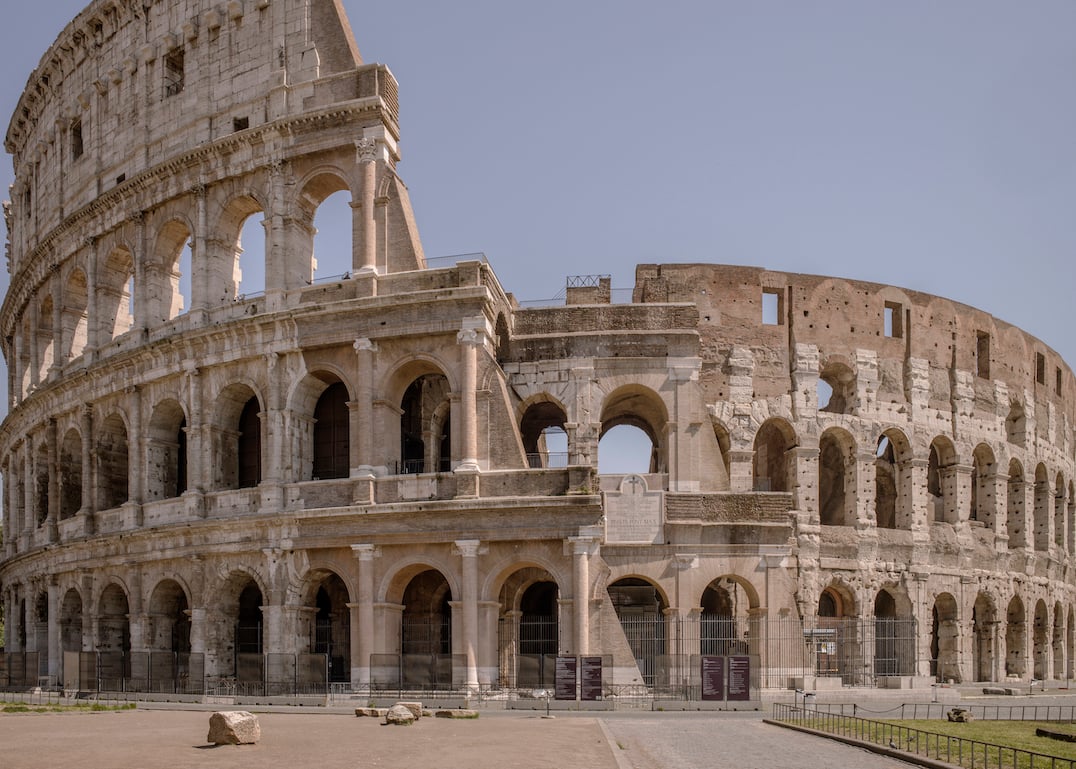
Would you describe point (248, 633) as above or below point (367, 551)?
below

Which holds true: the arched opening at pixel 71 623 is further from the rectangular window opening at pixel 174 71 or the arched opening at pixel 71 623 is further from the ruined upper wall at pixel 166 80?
the rectangular window opening at pixel 174 71

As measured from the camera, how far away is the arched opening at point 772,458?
32.6 meters

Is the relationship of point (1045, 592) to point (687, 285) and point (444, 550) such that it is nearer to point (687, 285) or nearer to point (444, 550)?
point (687, 285)

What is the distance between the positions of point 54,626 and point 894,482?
81.2ft

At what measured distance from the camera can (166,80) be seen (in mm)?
30453

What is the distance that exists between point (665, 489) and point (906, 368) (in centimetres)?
1075

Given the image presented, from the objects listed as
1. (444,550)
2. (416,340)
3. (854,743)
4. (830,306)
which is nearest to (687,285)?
(830,306)

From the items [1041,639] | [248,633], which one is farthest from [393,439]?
[1041,639]

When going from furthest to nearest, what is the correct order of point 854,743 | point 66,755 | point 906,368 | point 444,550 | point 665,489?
point 906,368
point 665,489
point 444,550
point 854,743
point 66,755

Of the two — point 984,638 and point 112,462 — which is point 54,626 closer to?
point 112,462

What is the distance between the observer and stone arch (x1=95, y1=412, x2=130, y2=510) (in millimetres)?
30906

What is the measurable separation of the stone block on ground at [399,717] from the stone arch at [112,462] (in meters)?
15.3

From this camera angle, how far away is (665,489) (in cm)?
2716

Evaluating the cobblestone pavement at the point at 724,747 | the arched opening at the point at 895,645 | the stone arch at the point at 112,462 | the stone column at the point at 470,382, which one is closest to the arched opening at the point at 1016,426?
the arched opening at the point at 895,645
